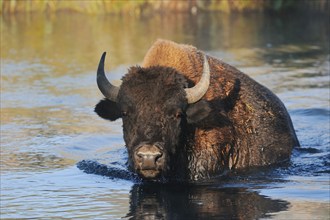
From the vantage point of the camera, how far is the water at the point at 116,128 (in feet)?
37.7

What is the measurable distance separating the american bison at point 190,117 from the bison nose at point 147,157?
0.03ft

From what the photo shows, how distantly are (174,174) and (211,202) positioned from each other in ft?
3.43

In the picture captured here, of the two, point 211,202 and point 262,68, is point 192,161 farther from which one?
point 262,68

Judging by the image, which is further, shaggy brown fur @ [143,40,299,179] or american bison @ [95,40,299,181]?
shaggy brown fur @ [143,40,299,179]

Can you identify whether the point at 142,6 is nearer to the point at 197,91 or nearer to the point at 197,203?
the point at 197,91

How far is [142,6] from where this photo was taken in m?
43.2

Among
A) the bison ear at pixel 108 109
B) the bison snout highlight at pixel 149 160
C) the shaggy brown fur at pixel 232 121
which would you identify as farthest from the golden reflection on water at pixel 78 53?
the bison snout highlight at pixel 149 160

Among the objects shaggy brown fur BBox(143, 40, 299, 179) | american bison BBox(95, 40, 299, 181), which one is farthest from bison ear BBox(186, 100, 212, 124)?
shaggy brown fur BBox(143, 40, 299, 179)

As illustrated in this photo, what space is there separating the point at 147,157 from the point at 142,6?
106 ft

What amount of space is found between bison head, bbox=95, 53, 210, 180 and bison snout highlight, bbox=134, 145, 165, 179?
0.04ft

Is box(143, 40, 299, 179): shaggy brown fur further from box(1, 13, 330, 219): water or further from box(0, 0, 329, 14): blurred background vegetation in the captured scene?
box(0, 0, 329, 14): blurred background vegetation

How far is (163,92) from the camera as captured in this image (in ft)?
39.3

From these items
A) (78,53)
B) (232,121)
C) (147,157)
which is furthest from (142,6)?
(147,157)

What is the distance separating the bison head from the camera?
11695mm
